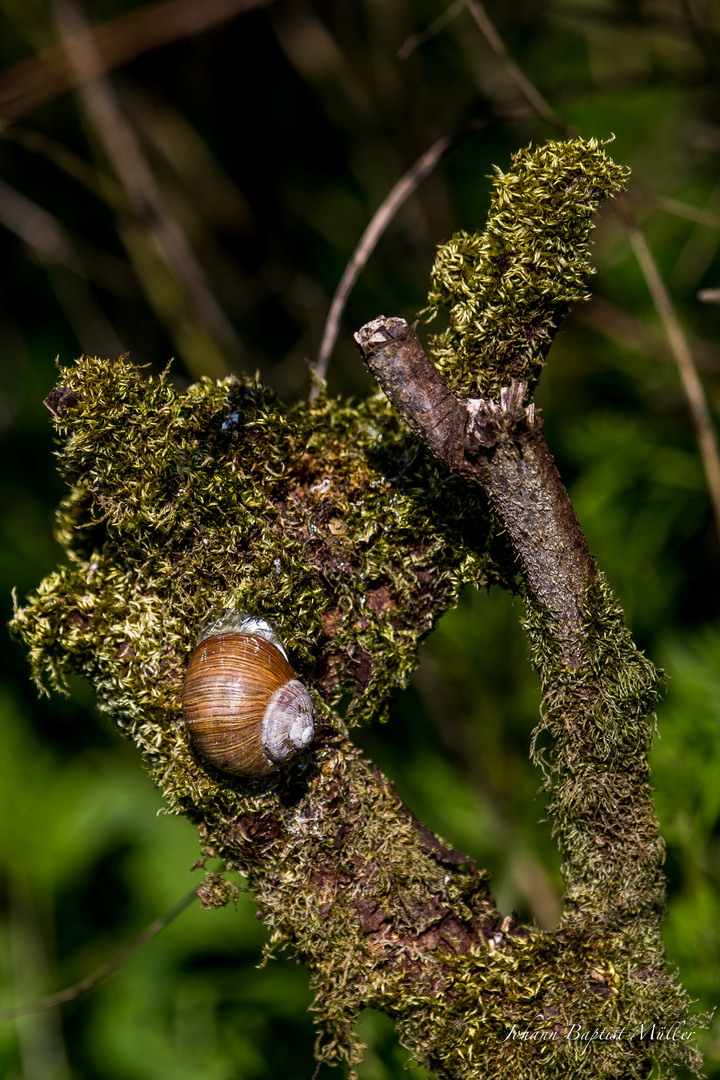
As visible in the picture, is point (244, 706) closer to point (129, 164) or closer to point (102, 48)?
point (129, 164)

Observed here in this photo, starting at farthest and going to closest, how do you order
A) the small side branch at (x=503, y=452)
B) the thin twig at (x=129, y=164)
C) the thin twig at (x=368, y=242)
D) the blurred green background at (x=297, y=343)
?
the thin twig at (x=129, y=164)
the blurred green background at (x=297, y=343)
the thin twig at (x=368, y=242)
the small side branch at (x=503, y=452)

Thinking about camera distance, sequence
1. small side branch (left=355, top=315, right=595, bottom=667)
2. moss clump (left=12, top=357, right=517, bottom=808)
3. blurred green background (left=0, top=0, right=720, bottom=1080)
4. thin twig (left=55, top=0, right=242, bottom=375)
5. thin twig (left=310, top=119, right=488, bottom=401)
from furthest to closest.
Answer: thin twig (left=55, top=0, right=242, bottom=375) < blurred green background (left=0, top=0, right=720, bottom=1080) < thin twig (left=310, top=119, right=488, bottom=401) < moss clump (left=12, top=357, right=517, bottom=808) < small side branch (left=355, top=315, right=595, bottom=667)

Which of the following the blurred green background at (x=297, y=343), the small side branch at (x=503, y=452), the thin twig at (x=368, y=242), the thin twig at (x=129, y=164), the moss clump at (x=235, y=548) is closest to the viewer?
the small side branch at (x=503, y=452)

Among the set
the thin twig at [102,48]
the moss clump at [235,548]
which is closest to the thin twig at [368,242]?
the moss clump at [235,548]

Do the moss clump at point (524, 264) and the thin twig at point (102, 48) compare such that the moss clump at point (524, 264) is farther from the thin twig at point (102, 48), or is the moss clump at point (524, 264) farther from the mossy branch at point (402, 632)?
the thin twig at point (102, 48)

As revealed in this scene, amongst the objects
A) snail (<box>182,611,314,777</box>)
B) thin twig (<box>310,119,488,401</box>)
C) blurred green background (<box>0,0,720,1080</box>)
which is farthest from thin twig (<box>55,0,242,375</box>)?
snail (<box>182,611,314,777</box>)

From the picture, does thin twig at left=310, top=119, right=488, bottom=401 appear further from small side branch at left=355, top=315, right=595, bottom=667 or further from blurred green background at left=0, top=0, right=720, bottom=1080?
blurred green background at left=0, top=0, right=720, bottom=1080

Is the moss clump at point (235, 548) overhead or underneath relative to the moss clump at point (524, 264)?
underneath
